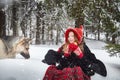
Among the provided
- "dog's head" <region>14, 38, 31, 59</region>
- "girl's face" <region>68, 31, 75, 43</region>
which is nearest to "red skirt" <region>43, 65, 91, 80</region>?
"girl's face" <region>68, 31, 75, 43</region>

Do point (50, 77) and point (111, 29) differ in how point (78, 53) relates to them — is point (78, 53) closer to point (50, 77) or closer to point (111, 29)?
point (50, 77)

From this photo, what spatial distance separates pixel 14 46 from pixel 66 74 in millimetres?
973

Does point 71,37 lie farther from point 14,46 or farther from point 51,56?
point 14,46

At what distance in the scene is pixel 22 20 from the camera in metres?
4.40

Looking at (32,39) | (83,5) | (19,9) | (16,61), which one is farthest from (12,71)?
(83,5)

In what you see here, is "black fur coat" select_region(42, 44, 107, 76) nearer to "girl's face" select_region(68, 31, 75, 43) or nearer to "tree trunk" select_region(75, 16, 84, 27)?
"girl's face" select_region(68, 31, 75, 43)

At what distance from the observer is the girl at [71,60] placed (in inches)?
145

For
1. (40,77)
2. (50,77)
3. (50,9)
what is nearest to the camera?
(50,77)

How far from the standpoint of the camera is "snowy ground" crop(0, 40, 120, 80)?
409 cm

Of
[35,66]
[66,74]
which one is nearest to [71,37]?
[66,74]

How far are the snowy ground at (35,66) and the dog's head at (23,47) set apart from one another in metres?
0.06

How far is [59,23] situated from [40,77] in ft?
2.52

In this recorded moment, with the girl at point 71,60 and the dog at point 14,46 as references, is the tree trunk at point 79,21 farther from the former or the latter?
the dog at point 14,46

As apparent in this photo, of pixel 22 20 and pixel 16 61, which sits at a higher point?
pixel 22 20
